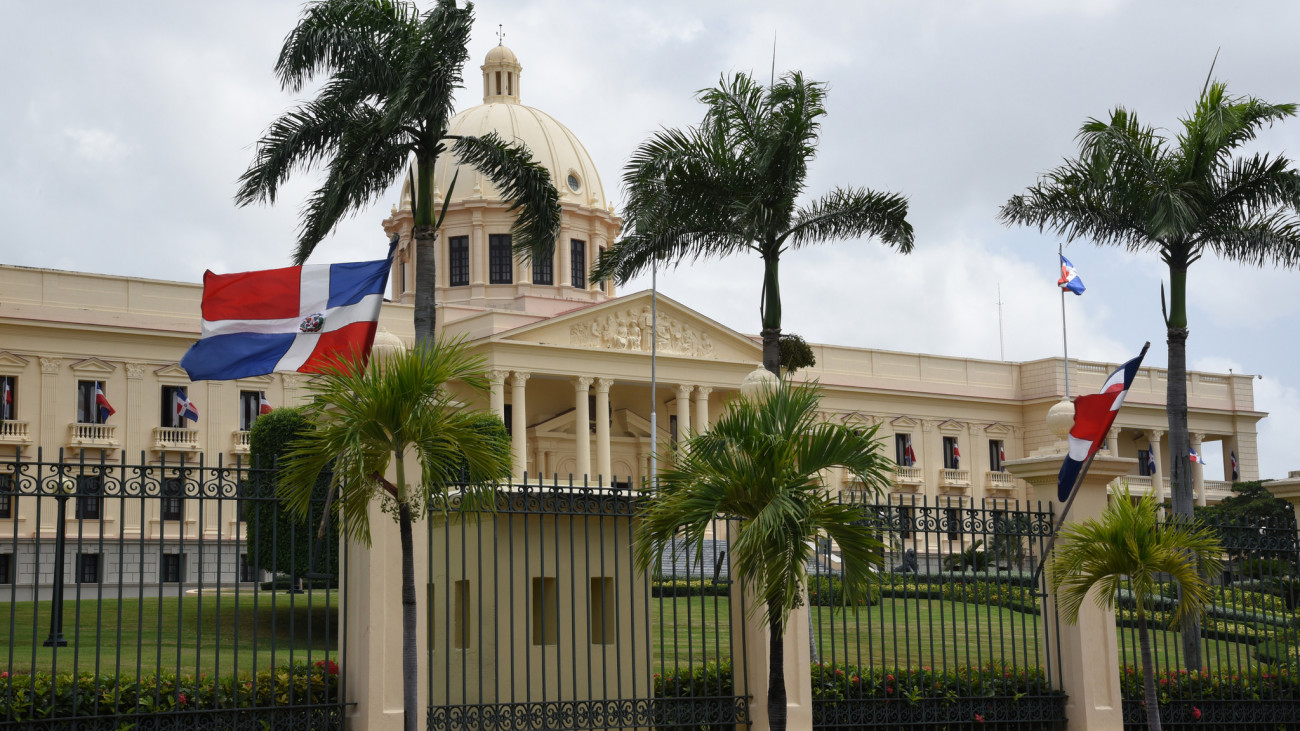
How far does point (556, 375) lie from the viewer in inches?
2068

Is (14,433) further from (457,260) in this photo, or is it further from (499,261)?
(499,261)

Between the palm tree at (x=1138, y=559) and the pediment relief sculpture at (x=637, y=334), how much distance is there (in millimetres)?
40739

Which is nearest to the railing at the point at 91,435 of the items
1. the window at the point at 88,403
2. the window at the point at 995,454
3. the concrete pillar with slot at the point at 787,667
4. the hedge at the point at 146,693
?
the window at the point at 88,403

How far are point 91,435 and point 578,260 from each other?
984 inches

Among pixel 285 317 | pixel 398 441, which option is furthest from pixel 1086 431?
pixel 285 317

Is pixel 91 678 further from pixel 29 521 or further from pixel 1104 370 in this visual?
pixel 1104 370

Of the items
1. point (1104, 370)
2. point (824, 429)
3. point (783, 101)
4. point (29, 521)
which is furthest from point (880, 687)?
point (1104, 370)

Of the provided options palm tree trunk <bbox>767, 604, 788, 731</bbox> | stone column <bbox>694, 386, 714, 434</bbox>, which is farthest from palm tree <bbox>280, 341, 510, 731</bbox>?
stone column <bbox>694, 386, 714, 434</bbox>

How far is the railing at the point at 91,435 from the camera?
45.0m

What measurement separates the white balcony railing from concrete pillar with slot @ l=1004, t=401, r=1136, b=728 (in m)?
38.1

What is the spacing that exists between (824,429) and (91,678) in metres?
5.78

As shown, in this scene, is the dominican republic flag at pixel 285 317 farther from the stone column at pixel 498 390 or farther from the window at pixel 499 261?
the window at pixel 499 261

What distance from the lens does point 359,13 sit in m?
22.8

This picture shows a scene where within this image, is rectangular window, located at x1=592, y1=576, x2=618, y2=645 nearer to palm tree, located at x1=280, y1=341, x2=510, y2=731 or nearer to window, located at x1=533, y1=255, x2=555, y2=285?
palm tree, located at x1=280, y1=341, x2=510, y2=731
